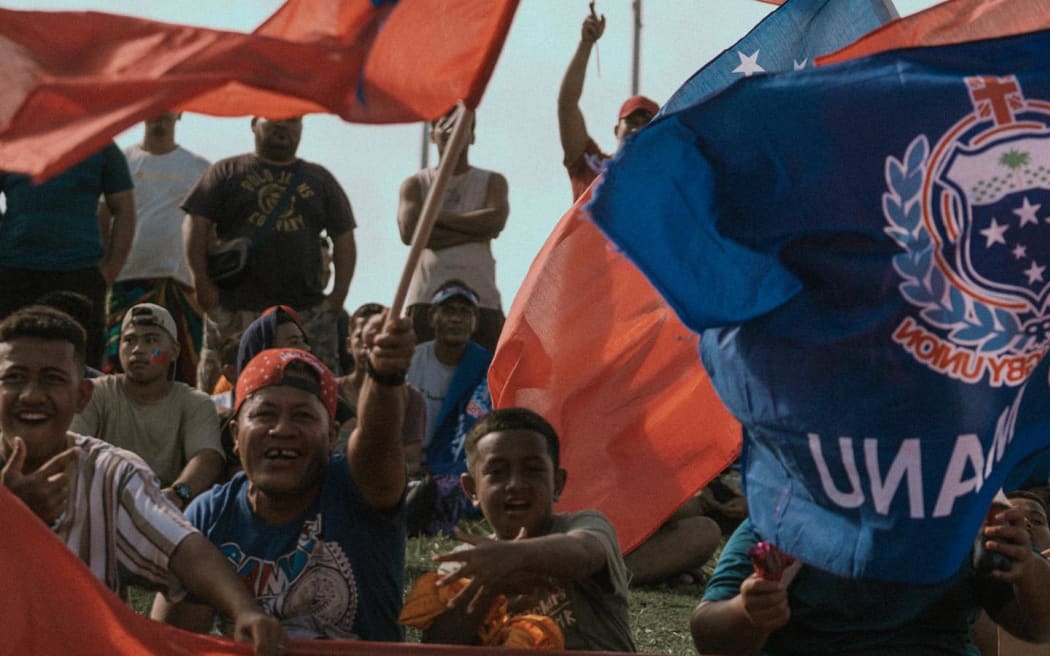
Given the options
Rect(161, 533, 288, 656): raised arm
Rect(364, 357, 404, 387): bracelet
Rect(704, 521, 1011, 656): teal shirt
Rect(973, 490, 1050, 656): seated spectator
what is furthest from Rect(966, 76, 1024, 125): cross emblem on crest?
Rect(161, 533, 288, 656): raised arm

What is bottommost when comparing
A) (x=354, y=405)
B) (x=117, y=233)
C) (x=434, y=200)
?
(x=354, y=405)

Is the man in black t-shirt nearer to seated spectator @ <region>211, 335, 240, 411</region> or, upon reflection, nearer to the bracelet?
seated spectator @ <region>211, 335, 240, 411</region>

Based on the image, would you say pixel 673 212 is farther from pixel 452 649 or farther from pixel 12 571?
pixel 12 571

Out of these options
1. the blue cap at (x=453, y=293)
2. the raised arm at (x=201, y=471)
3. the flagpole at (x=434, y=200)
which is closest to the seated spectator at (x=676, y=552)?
the blue cap at (x=453, y=293)

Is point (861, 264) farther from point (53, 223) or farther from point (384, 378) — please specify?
point (53, 223)

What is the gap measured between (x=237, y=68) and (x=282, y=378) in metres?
1.44

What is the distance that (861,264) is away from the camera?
16.7 ft

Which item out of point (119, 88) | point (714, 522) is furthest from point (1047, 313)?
point (714, 522)

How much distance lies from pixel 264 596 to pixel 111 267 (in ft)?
14.7

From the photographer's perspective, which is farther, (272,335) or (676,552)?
(676,552)

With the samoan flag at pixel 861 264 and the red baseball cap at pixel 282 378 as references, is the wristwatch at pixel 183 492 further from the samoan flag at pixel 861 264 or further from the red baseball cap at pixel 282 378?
the samoan flag at pixel 861 264

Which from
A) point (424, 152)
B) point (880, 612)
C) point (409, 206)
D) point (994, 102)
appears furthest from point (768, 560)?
point (424, 152)

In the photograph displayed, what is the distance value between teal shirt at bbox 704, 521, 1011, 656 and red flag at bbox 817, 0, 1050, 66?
5.63 ft

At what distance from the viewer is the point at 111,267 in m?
9.74
